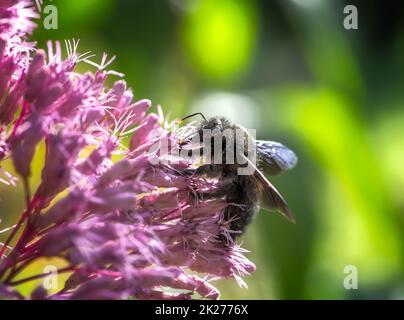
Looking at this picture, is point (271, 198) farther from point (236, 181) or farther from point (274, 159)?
point (274, 159)

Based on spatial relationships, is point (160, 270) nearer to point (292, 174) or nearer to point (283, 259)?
point (283, 259)

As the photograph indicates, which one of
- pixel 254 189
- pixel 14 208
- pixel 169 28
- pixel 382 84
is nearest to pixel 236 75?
pixel 169 28
